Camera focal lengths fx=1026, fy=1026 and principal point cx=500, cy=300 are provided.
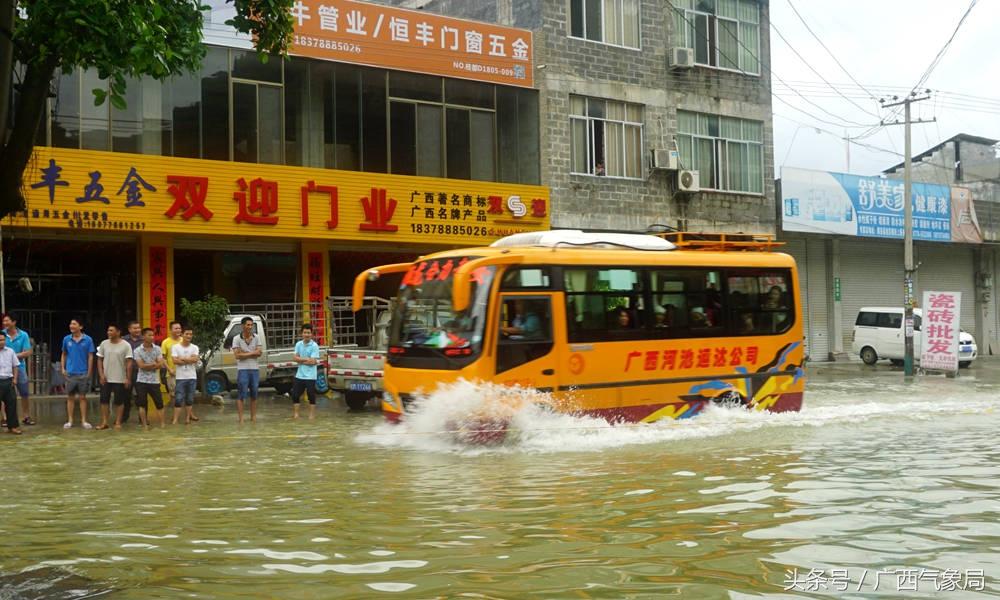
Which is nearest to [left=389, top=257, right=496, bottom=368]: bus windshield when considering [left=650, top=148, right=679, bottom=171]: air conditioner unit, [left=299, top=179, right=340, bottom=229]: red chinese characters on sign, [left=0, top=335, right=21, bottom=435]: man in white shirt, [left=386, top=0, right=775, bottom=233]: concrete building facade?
[left=0, top=335, right=21, bottom=435]: man in white shirt

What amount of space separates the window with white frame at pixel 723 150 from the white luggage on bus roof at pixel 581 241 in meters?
16.2

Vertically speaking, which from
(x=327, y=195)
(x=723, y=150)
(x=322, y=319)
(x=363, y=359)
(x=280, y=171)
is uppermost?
(x=723, y=150)

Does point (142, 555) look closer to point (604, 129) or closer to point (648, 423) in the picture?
point (648, 423)

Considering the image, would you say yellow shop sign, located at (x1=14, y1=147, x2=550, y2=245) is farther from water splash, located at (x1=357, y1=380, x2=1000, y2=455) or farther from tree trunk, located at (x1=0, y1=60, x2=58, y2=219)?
tree trunk, located at (x1=0, y1=60, x2=58, y2=219)

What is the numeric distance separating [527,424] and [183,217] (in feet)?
40.3

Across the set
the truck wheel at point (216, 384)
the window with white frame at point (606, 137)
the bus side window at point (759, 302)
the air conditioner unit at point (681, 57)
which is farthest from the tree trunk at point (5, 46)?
the air conditioner unit at point (681, 57)

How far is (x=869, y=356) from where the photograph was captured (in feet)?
112

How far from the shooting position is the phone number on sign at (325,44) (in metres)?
23.8

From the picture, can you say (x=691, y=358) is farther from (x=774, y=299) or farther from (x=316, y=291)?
(x=316, y=291)

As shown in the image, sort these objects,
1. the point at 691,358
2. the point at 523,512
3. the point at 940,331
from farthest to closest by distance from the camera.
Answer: the point at 940,331 < the point at 691,358 < the point at 523,512

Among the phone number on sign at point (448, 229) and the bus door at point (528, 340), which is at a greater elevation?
the phone number on sign at point (448, 229)

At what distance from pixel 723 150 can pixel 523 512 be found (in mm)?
25397

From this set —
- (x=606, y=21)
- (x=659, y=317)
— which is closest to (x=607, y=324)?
(x=659, y=317)

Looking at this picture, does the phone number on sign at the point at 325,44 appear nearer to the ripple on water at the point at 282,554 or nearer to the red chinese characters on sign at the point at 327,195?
the red chinese characters on sign at the point at 327,195
